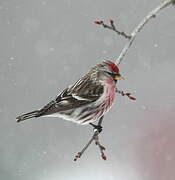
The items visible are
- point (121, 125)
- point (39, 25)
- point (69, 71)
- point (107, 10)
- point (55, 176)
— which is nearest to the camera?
point (55, 176)

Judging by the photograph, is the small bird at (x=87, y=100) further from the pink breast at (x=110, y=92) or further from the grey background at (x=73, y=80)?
the grey background at (x=73, y=80)

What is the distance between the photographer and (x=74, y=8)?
1524 centimetres

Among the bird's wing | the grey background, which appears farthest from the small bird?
the grey background

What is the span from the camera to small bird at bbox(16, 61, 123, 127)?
3.99 m

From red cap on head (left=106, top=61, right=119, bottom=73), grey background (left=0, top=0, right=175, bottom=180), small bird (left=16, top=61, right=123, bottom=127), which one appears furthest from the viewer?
grey background (left=0, top=0, right=175, bottom=180)

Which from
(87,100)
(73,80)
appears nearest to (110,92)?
(87,100)

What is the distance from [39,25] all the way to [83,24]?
5.02 ft

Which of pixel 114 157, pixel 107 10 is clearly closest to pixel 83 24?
pixel 107 10

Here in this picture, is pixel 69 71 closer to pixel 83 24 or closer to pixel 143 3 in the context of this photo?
pixel 83 24

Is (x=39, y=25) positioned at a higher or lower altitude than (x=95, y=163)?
higher

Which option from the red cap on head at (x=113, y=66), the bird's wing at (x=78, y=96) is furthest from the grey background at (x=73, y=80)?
the red cap on head at (x=113, y=66)

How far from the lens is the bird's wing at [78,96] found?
405 centimetres

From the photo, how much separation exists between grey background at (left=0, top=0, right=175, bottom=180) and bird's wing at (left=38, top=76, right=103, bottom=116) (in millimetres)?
4393

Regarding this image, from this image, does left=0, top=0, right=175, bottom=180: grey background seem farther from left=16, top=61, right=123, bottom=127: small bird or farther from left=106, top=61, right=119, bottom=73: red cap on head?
left=106, top=61, right=119, bottom=73: red cap on head
